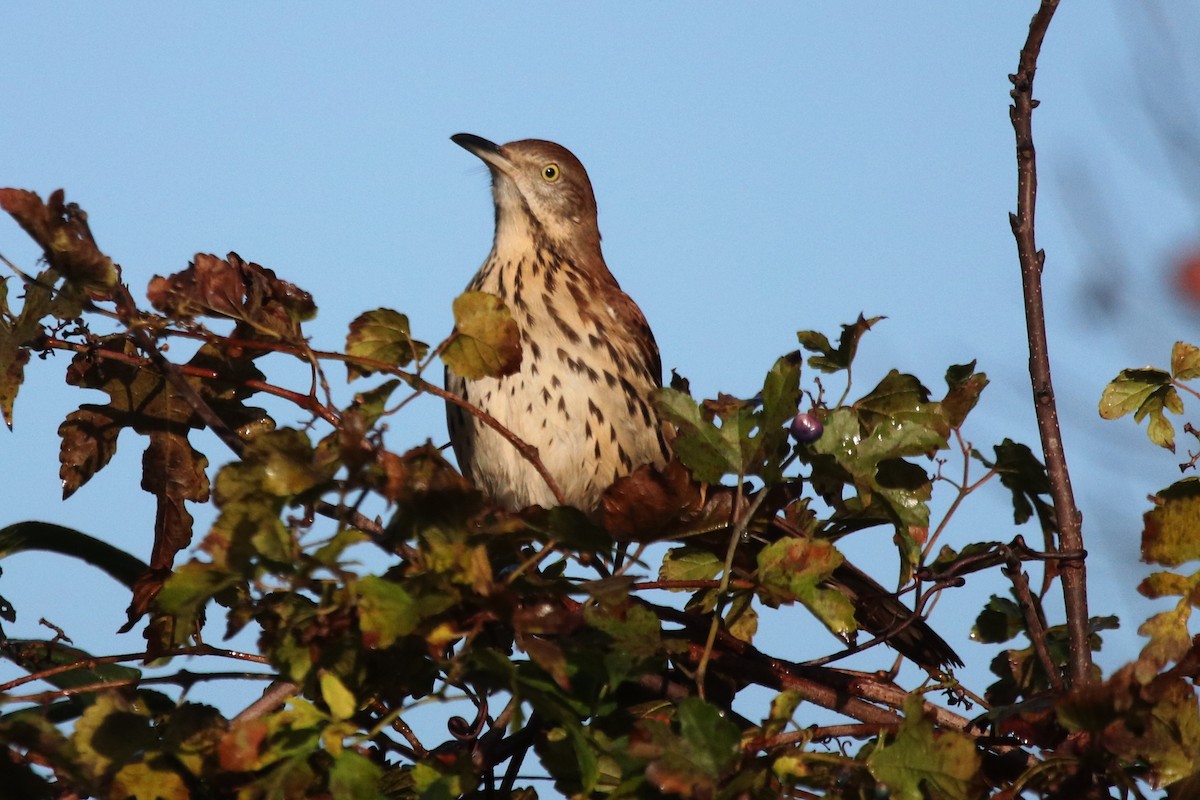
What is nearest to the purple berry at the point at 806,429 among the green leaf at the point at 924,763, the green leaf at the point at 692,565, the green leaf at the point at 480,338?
the green leaf at the point at 692,565

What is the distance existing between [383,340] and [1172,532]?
1.31 meters

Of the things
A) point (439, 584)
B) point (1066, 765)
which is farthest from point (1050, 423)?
point (439, 584)

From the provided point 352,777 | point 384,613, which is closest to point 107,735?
point 352,777

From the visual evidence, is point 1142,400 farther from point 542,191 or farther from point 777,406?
point 542,191

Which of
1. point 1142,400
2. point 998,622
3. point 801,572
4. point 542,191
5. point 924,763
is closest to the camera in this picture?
point 924,763

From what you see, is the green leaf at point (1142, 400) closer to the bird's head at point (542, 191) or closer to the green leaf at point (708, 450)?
the green leaf at point (708, 450)

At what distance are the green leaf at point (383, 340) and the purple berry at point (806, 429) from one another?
0.67m

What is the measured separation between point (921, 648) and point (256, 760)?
1.87 metres

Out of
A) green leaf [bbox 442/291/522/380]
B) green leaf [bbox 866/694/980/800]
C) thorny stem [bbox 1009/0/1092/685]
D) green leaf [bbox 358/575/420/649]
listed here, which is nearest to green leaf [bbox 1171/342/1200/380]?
thorny stem [bbox 1009/0/1092/685]

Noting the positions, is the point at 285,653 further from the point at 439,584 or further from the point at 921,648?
the point at 921,648

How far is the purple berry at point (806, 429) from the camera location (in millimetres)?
2471

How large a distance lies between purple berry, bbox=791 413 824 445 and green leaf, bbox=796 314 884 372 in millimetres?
196

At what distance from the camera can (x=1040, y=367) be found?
248 cm

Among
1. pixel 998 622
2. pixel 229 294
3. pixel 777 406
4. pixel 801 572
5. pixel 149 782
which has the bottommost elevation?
pixel 149 782
